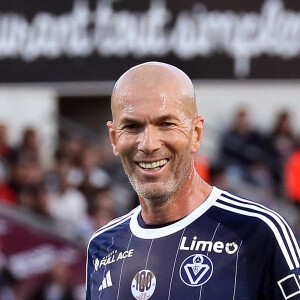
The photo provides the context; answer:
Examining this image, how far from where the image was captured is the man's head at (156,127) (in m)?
3.19

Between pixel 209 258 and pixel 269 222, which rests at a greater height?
pixel 269 222

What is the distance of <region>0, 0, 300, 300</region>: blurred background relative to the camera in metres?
6.00

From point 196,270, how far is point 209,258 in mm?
64

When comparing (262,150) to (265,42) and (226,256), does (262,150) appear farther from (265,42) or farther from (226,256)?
(226,256)

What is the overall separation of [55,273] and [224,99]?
7078 millimetres

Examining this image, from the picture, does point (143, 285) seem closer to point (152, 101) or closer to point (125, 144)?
point (125, 144)

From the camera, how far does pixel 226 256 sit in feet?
10.6

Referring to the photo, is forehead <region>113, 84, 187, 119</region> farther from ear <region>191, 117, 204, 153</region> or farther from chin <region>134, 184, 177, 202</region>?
chin <region>134, 184, 177, 202</region>

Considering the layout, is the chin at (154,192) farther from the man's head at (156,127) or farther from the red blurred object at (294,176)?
the red blurred object at (294,176)

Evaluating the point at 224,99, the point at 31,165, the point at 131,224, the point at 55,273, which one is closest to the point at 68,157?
the point at 31,165

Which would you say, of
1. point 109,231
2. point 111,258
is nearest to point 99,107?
point 109,231

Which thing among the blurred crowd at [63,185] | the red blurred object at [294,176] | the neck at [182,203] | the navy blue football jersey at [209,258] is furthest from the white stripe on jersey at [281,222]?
the red blurred object at [294,176]

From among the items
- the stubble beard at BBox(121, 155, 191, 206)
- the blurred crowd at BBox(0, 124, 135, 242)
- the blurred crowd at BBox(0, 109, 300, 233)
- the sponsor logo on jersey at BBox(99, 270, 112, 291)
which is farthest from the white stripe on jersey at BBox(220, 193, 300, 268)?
the blurred crowd at BBox(0, 124, 135, 242)

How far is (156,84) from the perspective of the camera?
3240 mm
